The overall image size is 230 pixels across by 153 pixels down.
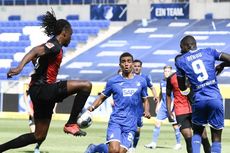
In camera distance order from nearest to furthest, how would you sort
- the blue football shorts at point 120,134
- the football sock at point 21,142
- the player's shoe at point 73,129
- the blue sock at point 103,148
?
1. the player's shoe at point 73,129
2. the football sock at point 21,142
3. the blue football shorts at point 120,134
4. the blue sock at point 103,148

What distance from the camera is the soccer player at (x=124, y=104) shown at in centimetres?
1213

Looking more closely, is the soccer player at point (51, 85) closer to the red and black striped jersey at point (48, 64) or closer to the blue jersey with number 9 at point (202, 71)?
the red and black striped jersey at point (48, 64)

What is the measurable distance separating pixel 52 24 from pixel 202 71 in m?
2.33

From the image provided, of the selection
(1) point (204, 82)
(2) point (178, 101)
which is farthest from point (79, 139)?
(1) point (204, 82)

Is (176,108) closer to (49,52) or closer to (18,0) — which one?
(49,52)

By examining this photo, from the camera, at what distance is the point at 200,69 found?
459 inches

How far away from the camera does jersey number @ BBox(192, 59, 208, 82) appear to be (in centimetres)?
1166

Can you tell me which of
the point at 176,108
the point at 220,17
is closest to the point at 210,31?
the point at 220,17

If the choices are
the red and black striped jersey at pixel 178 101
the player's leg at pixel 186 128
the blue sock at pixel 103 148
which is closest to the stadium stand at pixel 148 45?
the red and black striped jersey at pixel 178 101

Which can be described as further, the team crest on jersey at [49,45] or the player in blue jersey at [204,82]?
the player in blue jersey at [204,82]

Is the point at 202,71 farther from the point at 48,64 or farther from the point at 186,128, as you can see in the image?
the point at 186,128

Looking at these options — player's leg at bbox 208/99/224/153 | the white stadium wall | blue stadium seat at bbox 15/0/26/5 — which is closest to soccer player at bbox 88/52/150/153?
player's leg at bbox 208/99/224/153

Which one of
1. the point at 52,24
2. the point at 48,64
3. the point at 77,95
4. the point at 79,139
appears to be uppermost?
the point at 52,24

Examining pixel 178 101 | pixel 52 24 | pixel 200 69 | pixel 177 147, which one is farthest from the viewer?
pixel 177 147
